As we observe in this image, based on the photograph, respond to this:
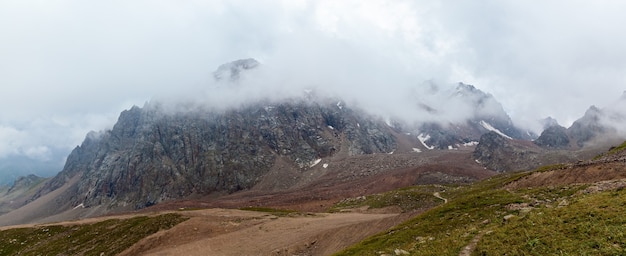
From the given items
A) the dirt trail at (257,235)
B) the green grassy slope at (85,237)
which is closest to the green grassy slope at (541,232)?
the dirt trail at (257,235)

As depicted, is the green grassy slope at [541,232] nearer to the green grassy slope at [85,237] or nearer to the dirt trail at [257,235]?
the dirt trail at [257,235]

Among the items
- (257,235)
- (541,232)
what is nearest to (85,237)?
(257,235)

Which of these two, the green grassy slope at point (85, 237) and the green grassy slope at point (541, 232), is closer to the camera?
the green grassy slope at point (541, 232)

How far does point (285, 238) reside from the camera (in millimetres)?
63750

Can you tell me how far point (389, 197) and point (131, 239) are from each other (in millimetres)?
76979

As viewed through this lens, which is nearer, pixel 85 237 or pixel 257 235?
pixel 257 235

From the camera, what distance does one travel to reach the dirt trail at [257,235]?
56375mm

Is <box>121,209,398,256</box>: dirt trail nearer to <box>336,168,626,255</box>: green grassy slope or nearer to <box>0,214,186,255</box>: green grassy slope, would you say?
<box>0,214,186,255</box>: green grassy slope

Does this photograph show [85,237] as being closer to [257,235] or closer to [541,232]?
[257,235]

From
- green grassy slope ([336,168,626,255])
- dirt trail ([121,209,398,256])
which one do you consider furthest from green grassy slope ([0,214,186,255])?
green grassy slope ([336,168,626,255])

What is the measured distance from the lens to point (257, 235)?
7044 centimetres

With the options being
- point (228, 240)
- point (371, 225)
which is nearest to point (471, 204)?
point (371, 225)

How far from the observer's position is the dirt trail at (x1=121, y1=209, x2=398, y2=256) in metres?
56.4

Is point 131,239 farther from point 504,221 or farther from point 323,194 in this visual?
point 323,194
